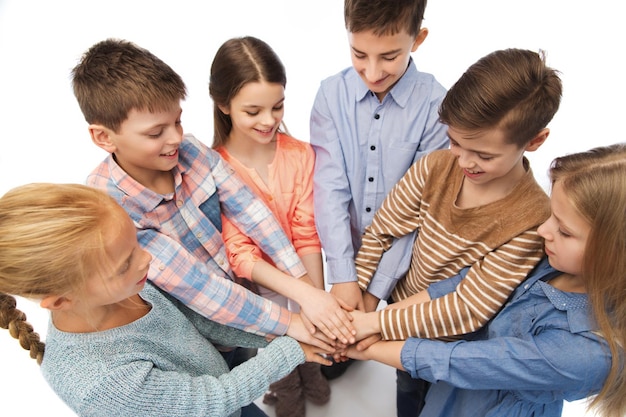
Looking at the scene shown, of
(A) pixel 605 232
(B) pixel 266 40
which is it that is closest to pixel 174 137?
(A) pixel 605 232

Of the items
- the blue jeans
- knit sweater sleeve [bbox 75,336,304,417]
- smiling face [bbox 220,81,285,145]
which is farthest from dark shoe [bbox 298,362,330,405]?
smiling face [bbox 220,81,285,145]

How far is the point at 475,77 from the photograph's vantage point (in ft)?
2.86

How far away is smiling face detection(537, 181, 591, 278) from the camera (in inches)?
30.8

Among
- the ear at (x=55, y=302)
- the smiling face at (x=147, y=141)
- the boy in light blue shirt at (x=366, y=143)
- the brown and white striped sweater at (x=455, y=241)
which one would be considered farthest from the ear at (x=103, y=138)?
the brown and white striped sweater at (x=455, y=241)

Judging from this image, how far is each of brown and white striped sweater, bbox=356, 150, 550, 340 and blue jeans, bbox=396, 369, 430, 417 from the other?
32cm

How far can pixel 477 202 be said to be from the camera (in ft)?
3.18

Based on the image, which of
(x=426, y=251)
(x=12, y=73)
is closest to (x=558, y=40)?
(x=426, y=251)

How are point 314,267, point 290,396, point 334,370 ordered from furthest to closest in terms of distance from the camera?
point 334,370 → point 290,396 → point 314,267

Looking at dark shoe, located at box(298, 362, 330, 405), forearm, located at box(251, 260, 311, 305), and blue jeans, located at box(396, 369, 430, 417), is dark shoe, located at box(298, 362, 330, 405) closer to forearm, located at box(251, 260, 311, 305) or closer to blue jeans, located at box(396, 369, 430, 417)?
blue jeans, located at box(396, 369, 430, 417)

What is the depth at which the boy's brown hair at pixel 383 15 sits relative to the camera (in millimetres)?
1020

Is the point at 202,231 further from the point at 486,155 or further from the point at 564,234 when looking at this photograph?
the point at 564,234

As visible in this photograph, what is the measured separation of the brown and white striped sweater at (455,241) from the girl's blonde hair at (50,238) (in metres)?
0.57

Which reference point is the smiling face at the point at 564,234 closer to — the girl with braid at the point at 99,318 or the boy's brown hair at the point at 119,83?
the girl with braid at the point at 99,318

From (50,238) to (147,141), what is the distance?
1.06 ft
